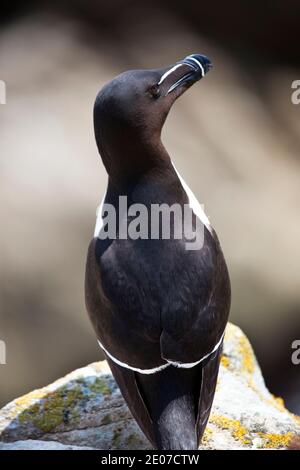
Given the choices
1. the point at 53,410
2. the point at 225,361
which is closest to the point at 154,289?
the point at 53,410

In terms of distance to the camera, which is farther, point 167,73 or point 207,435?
point 207,435

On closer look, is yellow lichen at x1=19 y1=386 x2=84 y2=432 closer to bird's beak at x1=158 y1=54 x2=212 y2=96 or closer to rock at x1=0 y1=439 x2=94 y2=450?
rock at x1=0 y1=439 x2=94 y2=450

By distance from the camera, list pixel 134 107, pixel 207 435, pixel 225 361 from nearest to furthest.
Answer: pixel 134 107 → pixel 207 435 → pixel 225 361

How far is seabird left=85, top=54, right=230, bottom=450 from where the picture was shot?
312 cm

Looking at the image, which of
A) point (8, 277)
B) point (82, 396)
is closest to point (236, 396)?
point (82, 396)

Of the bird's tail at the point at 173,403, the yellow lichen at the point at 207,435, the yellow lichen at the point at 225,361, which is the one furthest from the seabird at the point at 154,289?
the yellow lichen at the point at 225,361

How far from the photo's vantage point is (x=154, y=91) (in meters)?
3.21

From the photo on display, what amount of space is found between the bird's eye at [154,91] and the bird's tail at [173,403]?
1103mm

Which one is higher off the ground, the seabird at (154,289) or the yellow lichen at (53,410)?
the seabird at (154,289)

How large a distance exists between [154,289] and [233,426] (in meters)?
0.99

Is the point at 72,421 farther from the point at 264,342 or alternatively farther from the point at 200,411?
the point at 264,342

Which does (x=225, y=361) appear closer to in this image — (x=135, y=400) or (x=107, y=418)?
(x=107, y=418)

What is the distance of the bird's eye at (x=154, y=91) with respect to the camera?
Result: 3197mm

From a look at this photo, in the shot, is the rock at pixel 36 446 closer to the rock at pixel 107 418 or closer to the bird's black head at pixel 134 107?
the rock at pixel 107 418
